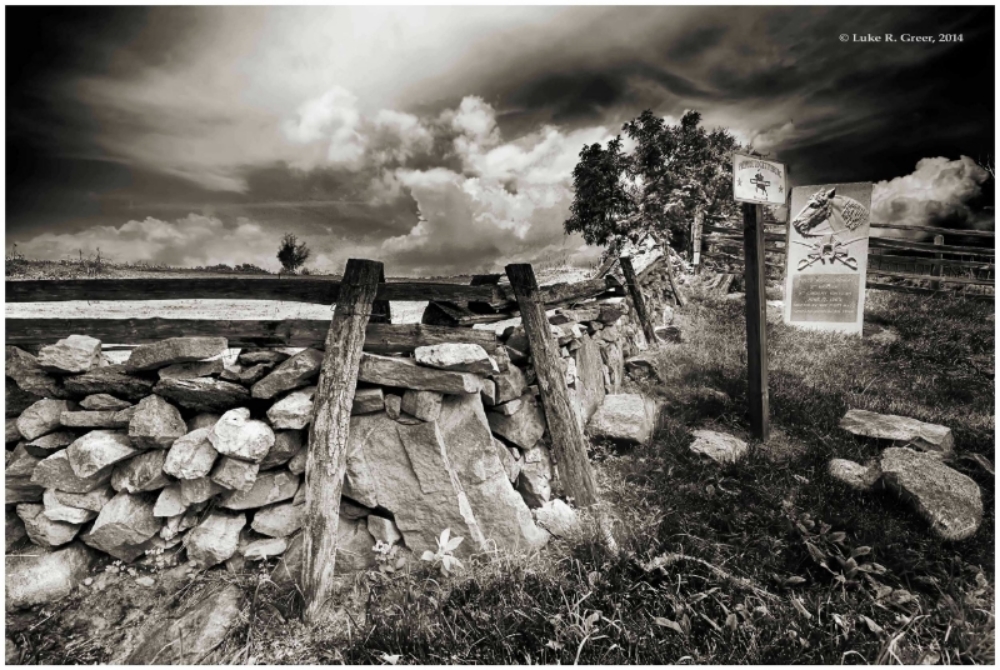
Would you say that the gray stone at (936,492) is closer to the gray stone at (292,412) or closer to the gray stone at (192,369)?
the gray stone at (292,412)

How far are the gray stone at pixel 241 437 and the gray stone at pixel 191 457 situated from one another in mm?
80

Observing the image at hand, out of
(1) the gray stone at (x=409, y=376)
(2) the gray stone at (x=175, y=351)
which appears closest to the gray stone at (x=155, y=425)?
(2) the gray stone at (x=175, y=351)

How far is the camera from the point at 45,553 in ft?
9.80

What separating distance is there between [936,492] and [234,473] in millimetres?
5124

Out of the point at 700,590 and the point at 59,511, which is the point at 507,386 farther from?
the point at 59,511

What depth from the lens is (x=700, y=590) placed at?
267 centimetres

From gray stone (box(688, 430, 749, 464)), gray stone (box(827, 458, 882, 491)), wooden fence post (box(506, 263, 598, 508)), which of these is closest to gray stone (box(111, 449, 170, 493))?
wooden fence post (box(506, 263, 598, 508))

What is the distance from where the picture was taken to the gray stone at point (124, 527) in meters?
2.92

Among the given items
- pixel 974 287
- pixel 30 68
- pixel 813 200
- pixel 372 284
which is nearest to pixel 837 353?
pixel 813 200

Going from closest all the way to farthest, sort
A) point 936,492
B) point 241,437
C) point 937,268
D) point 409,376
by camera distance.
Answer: point 241,437 < point 409,376 < point 936,492 < point 937,268

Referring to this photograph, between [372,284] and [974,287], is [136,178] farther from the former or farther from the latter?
[974,287]

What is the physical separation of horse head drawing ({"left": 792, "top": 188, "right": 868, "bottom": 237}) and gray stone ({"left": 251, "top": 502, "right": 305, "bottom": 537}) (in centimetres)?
759

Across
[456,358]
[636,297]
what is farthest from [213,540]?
[636,297]

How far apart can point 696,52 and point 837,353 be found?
16.9ft
